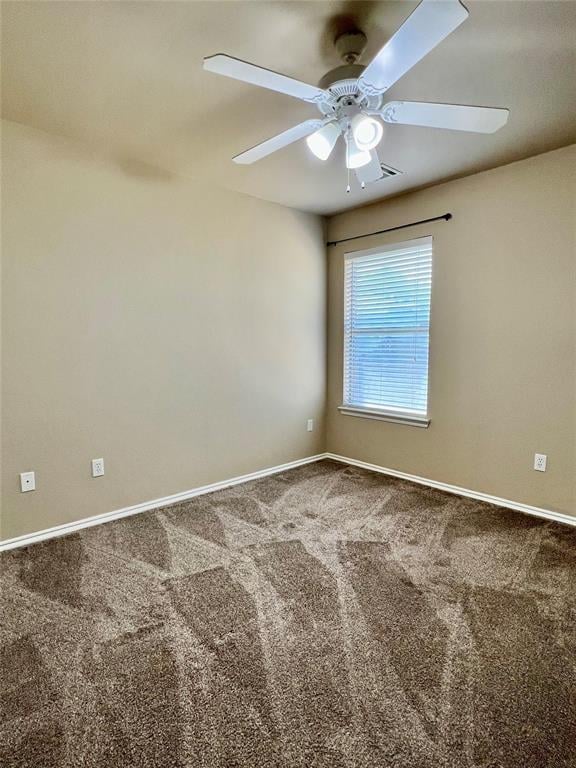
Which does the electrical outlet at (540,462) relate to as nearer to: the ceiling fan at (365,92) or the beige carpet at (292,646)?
the beige carpet at (292,646)

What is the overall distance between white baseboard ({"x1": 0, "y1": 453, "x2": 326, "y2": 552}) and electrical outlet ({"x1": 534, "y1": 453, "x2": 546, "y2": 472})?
193 cm

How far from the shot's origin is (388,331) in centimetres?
358

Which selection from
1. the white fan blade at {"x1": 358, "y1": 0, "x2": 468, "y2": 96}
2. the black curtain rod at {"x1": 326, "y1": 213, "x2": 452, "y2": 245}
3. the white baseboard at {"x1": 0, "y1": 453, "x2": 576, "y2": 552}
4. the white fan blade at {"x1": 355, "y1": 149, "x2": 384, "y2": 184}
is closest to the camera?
the white fan blade at {"x1": 358, "y1": 0, "x2": 468, "y2": 96}

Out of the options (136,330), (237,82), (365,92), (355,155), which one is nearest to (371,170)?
(355,155)

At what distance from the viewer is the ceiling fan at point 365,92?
3.94 ft

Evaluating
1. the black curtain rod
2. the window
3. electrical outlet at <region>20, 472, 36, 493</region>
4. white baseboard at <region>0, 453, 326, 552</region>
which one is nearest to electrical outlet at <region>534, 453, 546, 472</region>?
the window

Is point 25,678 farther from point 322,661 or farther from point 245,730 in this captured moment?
point 322,661

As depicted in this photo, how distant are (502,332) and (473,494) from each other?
122 centimetres

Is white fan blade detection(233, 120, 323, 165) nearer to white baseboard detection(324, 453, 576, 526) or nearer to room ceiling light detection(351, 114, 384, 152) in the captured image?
room ceiling light detection(351, 114, 384, 152)

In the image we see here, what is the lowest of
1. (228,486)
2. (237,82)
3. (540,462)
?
(228,486)

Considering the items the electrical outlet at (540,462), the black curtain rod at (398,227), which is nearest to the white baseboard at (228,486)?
the electrical outlet at (540,462)

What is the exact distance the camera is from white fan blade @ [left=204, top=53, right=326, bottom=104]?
127 centimetres

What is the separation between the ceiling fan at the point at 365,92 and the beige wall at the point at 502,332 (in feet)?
4.19

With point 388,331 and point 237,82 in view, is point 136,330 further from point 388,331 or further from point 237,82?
point 388,331
